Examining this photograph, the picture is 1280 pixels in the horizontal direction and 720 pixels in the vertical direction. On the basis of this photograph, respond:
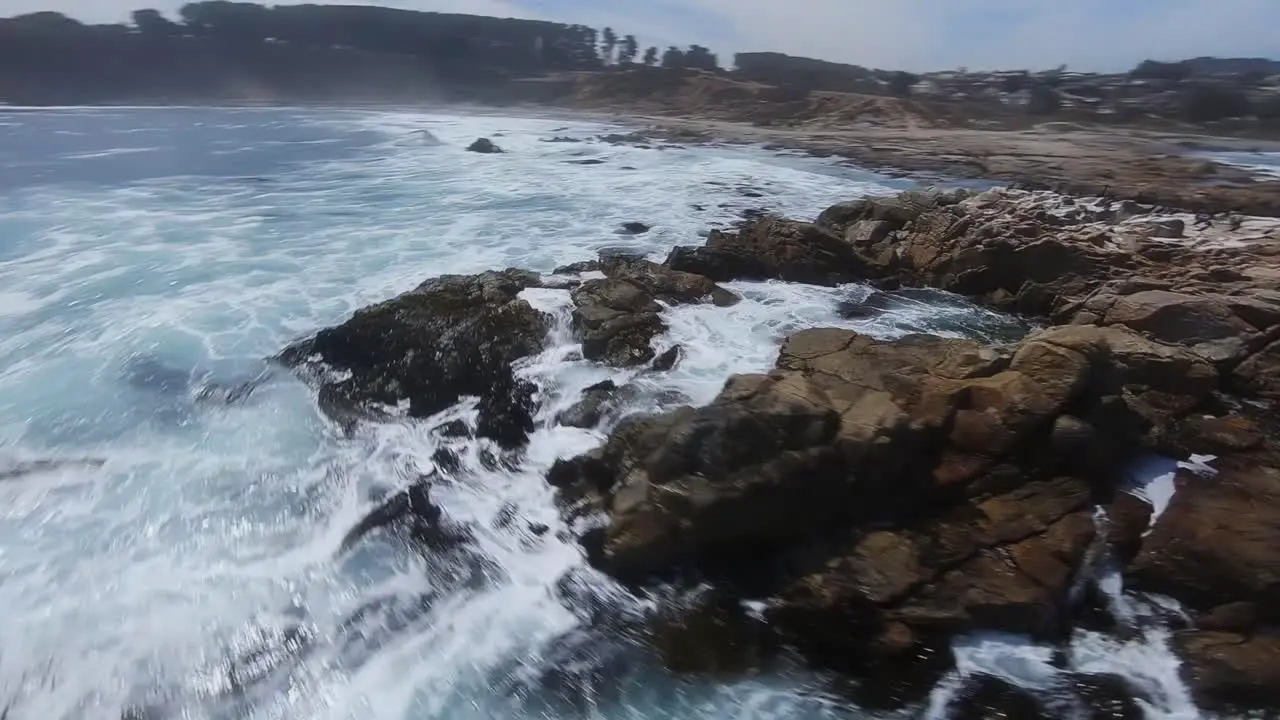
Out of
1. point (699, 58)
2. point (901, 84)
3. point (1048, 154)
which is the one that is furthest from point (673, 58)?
point (1048, 154)

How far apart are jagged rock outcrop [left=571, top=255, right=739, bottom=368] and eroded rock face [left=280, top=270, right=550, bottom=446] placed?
701mm

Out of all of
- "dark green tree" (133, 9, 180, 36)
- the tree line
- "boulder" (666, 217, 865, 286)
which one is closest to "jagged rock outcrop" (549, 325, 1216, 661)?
"boulder" (666, 217, 865, 286)

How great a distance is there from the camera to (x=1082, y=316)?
9.05m

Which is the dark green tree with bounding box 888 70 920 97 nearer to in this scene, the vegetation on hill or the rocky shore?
the vegetation on hill

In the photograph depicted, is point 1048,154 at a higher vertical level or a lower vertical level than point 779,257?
higher

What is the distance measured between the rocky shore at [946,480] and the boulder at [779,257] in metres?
3.43

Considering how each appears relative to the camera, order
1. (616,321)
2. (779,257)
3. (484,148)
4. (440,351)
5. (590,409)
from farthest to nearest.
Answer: (484,148), (779,257), (616,321), (440,351), (590,409)

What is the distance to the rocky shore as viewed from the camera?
17.1ft

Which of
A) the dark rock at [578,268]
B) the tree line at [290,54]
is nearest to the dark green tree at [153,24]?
the tree line at [290,54]

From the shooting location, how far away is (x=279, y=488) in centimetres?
709

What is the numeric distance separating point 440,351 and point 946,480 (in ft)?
19.6

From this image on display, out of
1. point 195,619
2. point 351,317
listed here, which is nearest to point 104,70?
point 351,317

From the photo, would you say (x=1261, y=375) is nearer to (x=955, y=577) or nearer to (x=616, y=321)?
(x=955, y=577)

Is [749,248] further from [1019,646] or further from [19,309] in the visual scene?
[19,309]
